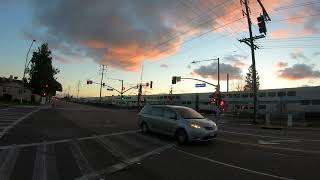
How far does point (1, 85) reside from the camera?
107062 mm

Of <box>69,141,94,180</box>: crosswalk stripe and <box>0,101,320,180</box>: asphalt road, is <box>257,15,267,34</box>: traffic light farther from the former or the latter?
<box>69,141,94,180</box>: crosswalk stripe

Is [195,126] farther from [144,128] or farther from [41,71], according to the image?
[41,71]

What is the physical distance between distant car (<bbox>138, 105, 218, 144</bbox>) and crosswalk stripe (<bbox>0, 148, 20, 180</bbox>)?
6821 mm

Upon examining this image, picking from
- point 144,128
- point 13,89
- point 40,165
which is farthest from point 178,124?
point 13,89

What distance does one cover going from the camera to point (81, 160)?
11.9 m

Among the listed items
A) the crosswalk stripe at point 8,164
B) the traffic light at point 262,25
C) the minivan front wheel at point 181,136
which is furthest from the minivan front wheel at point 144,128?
the traffic light at point 262,25

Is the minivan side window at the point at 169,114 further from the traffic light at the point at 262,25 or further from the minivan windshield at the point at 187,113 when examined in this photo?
the traffic light at the point at 262,25

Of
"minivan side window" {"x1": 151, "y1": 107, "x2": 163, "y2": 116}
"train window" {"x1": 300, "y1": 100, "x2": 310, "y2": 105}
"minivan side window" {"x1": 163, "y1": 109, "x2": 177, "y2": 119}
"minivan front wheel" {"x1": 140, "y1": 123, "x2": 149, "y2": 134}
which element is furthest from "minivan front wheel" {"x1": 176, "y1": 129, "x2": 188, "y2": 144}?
"train window" {"x1": 300, "y1": 100, "x2": 310, "y2": 105}

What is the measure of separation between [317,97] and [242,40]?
50.0ft

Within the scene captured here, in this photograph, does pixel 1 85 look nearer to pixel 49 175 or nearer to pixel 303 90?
pixel 303 90

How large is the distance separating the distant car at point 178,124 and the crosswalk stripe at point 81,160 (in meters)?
4.54

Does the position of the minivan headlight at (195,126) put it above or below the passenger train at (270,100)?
below

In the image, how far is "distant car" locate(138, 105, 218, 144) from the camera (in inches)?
659

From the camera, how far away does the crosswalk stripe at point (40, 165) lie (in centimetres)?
945
